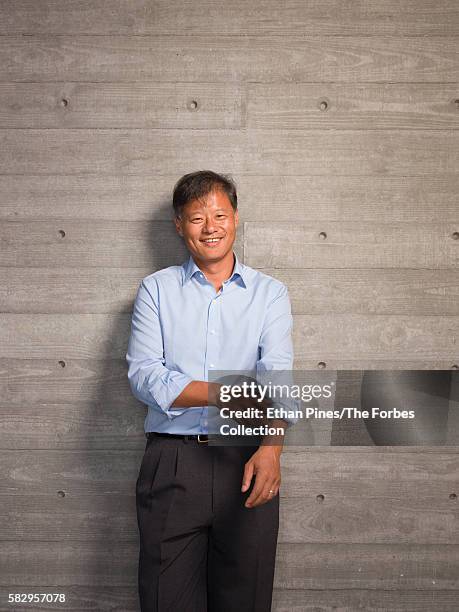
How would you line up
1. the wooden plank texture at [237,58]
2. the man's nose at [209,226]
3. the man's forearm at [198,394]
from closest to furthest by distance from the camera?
the man's forearm at [198,394]
the man's nose at [209,226]
the wooden plank texture at [237,58]

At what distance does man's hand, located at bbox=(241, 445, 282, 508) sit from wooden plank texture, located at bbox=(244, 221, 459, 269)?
→ 0.51 metres

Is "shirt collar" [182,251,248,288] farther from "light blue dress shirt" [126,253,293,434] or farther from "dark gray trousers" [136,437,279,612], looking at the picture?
"dark gray trousers" [136,437,279,612]

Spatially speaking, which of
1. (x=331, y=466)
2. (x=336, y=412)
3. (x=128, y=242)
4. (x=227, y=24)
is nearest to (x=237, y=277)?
(x=128, y=242)

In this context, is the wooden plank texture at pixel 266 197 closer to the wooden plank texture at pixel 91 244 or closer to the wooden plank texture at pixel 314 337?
the wooden plank texture at pixel 91 244

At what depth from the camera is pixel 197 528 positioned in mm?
1437

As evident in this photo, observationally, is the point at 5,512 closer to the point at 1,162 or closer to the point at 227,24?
the point at 1,162

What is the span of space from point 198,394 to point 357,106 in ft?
2.90

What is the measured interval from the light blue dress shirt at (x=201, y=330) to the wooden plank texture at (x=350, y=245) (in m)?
0.16

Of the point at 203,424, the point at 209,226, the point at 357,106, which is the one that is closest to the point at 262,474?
→ the point at 203,424

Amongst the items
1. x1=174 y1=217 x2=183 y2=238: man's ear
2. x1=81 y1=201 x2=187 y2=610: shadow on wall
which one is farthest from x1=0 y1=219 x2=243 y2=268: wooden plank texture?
x1=174 y1=217 x2=183 y2=238: man's ear

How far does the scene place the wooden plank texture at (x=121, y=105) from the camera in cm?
167

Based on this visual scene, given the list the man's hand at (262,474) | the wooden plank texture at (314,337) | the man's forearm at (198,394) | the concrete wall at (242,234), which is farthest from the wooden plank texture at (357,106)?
the man's hand at (262,474)

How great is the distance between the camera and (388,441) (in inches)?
66.9

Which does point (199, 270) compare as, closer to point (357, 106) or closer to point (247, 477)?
point (247, 477)
